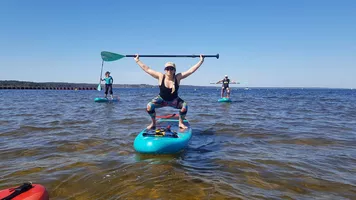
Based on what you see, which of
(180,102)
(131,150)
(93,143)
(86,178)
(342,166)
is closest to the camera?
(86,178)

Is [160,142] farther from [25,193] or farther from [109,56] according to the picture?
[109,56]

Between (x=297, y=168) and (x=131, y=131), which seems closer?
(x=297, y=168)

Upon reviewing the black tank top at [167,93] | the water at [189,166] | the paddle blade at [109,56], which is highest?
the paddle blade at [109,56]

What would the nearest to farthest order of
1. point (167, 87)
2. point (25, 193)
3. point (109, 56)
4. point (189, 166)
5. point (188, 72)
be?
point (25, 193) < point (189, 166) < point (167, 87) < point (188, 72) < point (109, 56)

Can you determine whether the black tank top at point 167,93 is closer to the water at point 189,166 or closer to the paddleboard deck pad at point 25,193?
Result: the water at point 189,166

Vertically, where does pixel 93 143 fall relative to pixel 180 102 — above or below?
below

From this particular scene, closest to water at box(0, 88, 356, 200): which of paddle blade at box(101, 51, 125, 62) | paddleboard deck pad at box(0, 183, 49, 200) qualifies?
paddleboard deck pad at box(0, 183, 49, 200)

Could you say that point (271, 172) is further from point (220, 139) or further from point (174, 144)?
point (220, 139)

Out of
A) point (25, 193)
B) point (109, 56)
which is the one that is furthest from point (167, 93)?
point (25, 193)

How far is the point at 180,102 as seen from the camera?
713cm

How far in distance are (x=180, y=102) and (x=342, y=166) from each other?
4.09 metres

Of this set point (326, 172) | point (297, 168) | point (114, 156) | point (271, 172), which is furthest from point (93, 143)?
point (326, 172)

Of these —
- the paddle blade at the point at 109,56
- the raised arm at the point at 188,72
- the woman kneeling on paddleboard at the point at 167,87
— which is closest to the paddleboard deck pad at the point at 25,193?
the woman kneeling on paddleboard at the point at 167,87

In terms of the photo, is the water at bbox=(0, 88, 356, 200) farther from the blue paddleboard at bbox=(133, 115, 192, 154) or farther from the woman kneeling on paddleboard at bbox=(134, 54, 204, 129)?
the woman kneeling on paddleboard at bbox=(134, 54, 204, 129)
